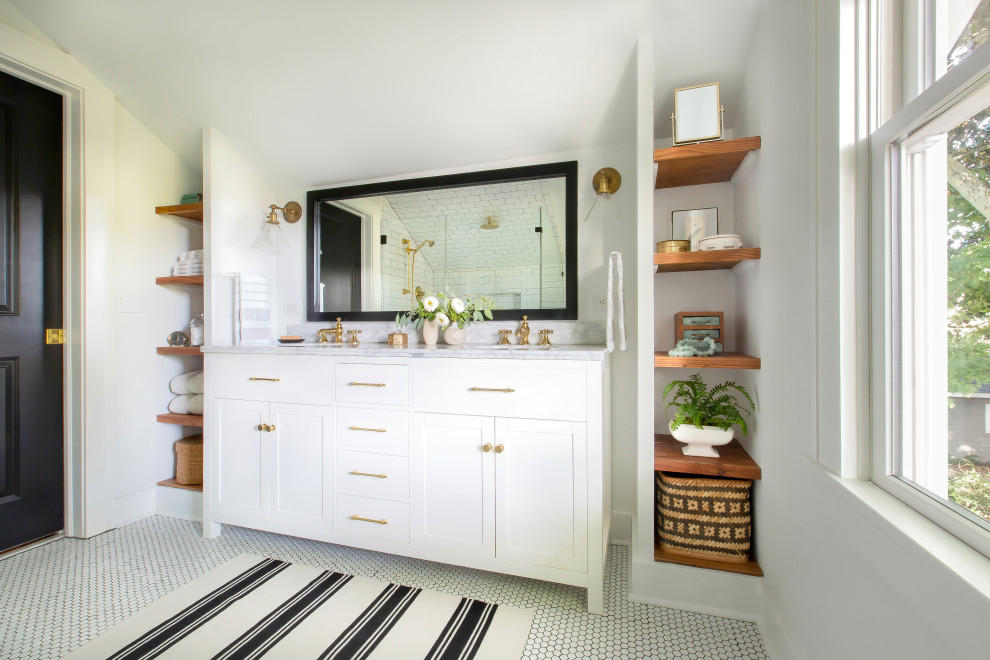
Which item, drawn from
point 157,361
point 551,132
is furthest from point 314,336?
point 551,132

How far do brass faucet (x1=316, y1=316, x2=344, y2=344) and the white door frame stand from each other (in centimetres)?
108

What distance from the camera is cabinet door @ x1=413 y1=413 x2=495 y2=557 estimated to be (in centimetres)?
170

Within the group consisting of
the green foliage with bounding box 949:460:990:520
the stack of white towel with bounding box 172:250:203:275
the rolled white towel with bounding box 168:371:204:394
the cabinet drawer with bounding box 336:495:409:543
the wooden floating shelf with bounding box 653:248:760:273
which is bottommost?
the cabinet drawer with bounding box 336:495:409:543

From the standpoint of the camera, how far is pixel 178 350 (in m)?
2.44

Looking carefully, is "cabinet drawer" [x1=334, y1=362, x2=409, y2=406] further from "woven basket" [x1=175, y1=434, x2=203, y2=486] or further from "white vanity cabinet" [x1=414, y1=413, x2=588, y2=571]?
"woven basket" [x1=175, y1=434, x2=203, y2=486]

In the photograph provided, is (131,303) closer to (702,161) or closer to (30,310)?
(30,310)

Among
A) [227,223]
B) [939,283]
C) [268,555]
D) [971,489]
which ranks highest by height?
[227,223]

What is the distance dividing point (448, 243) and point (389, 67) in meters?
0.87

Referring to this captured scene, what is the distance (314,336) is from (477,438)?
4.90 feet

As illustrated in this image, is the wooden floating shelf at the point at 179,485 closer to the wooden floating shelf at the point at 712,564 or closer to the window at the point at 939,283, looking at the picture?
the wooden floating shelf at the point at 712,564

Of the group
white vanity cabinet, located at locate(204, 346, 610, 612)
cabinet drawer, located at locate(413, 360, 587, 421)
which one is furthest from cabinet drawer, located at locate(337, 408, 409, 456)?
cabinet drawer, located at locate(413, 360, 587, 421)

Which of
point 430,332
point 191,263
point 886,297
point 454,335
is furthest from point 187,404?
point 886,297

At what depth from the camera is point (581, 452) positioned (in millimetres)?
1589

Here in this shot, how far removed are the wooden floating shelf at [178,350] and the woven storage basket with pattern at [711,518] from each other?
2.54 m
